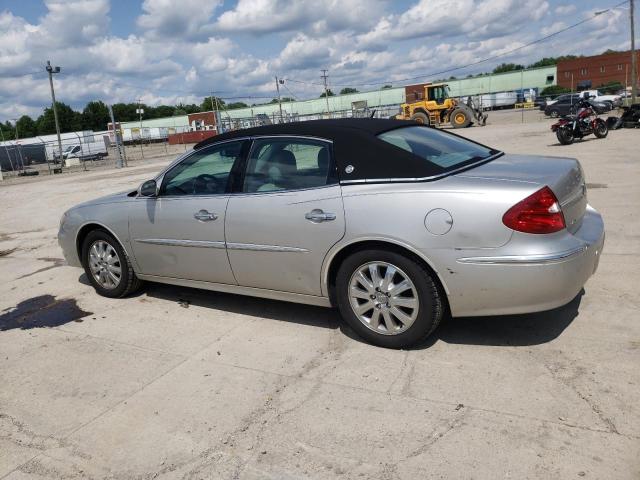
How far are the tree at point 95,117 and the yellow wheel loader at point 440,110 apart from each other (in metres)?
102

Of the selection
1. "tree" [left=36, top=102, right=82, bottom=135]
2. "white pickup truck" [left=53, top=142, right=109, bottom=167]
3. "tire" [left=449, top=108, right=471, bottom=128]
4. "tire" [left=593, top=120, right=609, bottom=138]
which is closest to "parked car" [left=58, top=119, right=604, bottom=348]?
"tire" [left=593, top=120, right=609, bottom=138]

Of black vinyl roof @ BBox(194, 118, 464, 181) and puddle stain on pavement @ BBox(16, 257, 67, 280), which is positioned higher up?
black vinyl roof @ BBox(194, 118, 464, 181)

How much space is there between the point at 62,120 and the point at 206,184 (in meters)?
127

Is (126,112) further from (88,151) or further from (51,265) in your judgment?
(51,265)

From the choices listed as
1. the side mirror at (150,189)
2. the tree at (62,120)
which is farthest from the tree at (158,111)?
the side mirror at (150,189)

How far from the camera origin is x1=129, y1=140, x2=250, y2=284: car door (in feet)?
14.4

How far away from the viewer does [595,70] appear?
83.4 m

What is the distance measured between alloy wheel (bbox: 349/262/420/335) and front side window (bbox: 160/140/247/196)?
4.61ft

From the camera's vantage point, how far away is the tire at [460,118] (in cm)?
3388

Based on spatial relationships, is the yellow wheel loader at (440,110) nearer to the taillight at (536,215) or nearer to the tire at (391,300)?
the tire at (391,300)

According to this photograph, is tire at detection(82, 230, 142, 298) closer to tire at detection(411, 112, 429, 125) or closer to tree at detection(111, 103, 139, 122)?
tire at detection(411, 112, 429, 125)

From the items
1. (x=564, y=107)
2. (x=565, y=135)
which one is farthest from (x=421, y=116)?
(x=565, y=135)

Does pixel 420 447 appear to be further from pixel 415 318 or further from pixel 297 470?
pixel 415 318

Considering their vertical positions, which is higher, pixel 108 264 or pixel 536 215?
pixel 536 215
